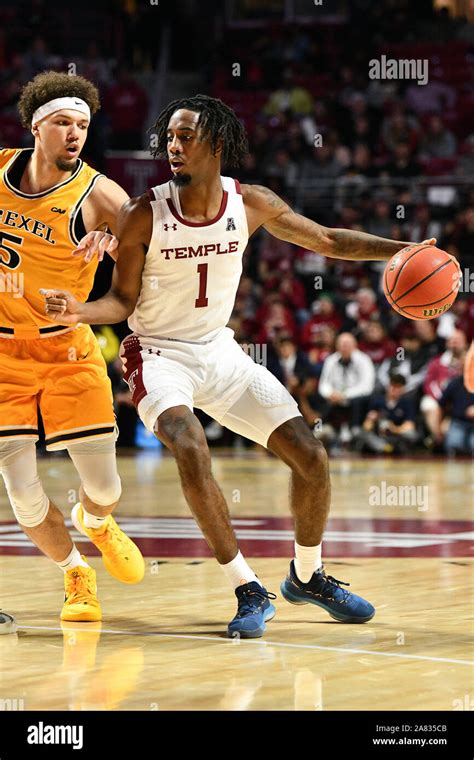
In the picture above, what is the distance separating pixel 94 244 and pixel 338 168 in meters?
12.9

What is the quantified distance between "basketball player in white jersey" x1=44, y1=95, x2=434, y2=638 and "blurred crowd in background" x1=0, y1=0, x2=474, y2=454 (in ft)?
27.0

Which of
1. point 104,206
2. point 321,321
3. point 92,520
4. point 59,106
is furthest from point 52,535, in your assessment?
point 321,321

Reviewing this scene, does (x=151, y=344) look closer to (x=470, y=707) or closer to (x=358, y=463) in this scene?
(x=470, y=707)

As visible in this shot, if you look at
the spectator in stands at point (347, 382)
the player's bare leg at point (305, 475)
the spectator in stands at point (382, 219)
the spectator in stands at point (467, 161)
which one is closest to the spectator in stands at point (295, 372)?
the spectator in stands at point (347, 382)

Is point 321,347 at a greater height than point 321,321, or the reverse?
point 321,321

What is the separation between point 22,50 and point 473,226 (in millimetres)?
8615

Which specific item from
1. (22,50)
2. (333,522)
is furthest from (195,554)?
(22,50)

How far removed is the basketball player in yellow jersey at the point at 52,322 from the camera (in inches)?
229

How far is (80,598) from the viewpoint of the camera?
5.92 metres

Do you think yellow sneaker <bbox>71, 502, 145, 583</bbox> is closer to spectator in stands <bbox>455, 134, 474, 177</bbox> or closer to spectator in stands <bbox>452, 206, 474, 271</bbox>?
spectator in stands <bbox>452, 206, 474, 271</bbox>

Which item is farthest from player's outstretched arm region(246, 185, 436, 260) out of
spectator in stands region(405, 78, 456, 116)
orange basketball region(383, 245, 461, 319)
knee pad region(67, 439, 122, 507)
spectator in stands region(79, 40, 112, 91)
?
spectator in stands region(79, 40, 112, 91)

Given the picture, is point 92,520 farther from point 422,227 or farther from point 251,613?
point 422,227

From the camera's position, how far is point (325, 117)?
19062mm

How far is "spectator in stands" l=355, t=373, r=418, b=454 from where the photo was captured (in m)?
15.1
